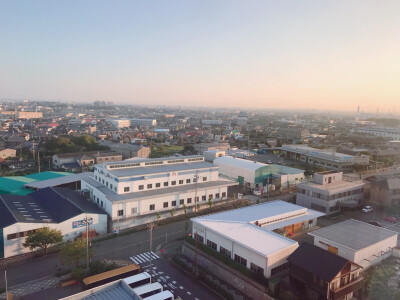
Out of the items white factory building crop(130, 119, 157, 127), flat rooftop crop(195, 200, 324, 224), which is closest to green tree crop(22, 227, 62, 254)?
flat rooftop crop(195, 200, 324, 224)

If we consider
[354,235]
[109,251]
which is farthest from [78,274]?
[354,235]

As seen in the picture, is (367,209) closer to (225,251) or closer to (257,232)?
(257,232)

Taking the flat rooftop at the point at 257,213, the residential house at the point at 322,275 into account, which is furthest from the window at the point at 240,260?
the flat rooftop at the point at 257,213

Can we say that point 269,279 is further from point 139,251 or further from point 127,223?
point 127,223

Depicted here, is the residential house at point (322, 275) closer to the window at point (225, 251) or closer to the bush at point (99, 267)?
the window at point (225, 251)

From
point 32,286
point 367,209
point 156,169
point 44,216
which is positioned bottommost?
point 32,286

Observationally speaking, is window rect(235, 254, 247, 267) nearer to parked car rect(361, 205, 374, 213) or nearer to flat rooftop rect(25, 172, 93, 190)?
parked car rect(361, 205, 374, 213)
